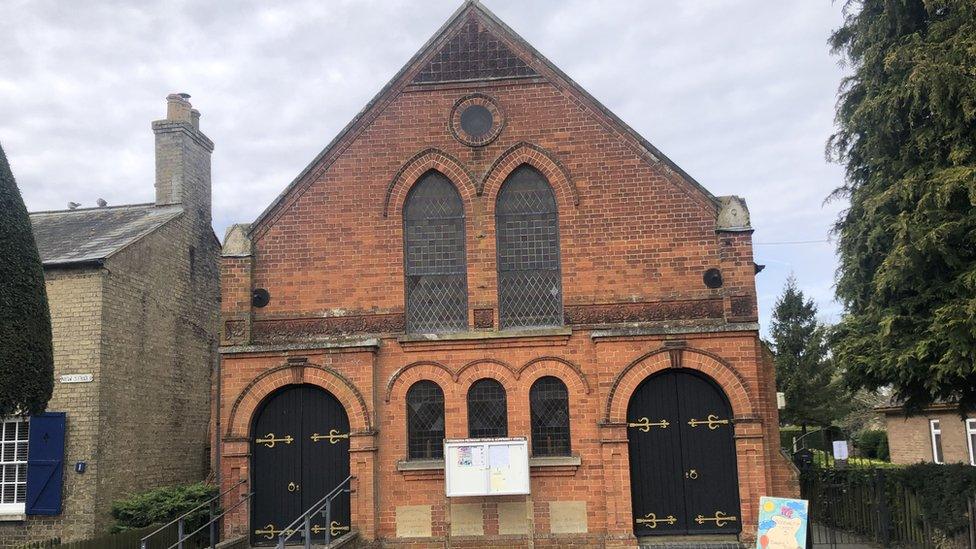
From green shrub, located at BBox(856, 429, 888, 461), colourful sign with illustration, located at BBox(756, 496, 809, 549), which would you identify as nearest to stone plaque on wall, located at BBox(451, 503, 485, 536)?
colourful sign with illustration, located at BBox(756, 496, 809, 549)

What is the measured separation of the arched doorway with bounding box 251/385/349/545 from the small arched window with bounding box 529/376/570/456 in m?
3.15

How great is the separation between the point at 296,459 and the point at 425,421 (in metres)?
2.25

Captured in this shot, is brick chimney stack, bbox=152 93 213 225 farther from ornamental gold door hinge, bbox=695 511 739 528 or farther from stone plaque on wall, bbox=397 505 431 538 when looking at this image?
ornamental gold door hinge, bbox=695 511 739 528

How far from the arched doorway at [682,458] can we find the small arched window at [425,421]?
10.3 ft

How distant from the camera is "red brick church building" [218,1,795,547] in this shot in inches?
526

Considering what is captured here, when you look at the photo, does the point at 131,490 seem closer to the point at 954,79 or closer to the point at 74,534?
the point at 74,534

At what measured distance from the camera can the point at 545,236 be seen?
1432 centimetres

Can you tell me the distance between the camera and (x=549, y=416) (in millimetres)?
13711

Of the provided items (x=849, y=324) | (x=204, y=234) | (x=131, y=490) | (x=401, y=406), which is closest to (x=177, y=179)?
(x=204, y=234)

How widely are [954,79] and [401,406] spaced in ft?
32.0

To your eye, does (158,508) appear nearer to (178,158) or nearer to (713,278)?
(178,158)

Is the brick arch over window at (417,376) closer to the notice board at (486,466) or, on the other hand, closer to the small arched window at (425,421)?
the small arched window at (425,421)

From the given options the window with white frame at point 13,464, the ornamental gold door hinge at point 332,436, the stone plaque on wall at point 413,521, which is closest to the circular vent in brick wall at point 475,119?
the ornamental gold door hinge at point 332,436

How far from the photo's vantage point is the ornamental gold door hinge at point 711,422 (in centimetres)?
1342
